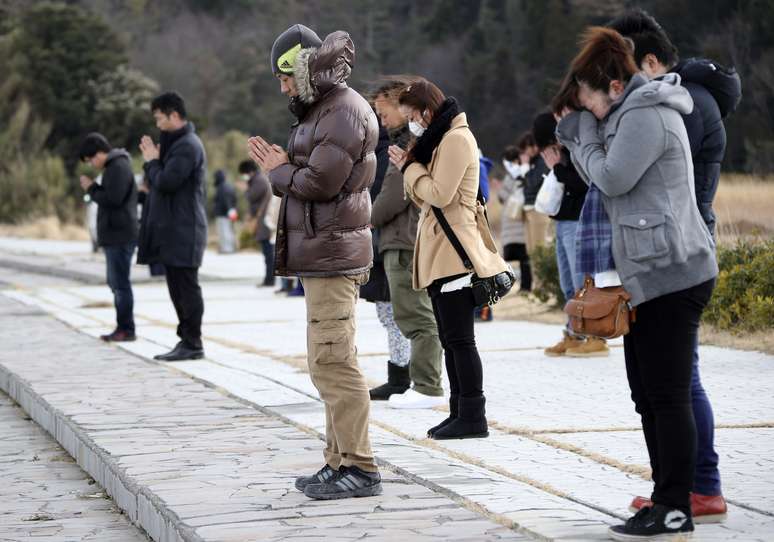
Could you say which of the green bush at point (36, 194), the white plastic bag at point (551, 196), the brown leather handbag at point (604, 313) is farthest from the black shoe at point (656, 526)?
the green bush at point (36, 194)

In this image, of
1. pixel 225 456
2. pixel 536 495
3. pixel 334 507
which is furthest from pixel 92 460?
A: pixel 536 495

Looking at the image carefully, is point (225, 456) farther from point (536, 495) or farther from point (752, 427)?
point (752, 427)

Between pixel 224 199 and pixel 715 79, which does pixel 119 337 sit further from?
pixel 224 199

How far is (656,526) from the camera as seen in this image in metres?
4.73

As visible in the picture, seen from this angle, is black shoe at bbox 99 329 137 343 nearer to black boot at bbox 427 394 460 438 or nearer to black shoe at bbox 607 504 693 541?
black boot at bbox 427 394 460 438

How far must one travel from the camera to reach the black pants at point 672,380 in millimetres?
4793

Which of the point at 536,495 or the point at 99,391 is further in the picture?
the point at 99,391

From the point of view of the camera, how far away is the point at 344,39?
564cm

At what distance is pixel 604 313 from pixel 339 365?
3.98ft

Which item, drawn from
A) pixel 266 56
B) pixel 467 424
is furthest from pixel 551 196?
pixel 266 56

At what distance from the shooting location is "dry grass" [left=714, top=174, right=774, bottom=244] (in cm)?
1449

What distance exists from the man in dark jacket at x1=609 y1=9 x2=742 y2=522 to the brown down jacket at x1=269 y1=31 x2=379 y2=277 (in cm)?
110

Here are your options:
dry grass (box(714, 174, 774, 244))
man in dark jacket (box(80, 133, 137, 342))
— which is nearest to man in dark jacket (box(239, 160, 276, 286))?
dry grass (box(714, 174, 774, 244))

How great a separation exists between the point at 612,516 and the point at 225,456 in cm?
203
